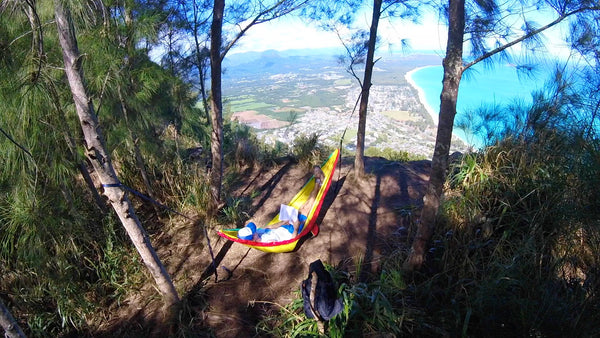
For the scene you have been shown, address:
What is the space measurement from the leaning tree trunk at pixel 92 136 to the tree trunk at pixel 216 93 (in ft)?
4.69

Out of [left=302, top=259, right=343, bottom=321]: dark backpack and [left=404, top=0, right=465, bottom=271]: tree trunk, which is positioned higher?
[left=404, top=0, right=465, bottom=271]: tree trunk

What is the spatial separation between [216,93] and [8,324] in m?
2.52

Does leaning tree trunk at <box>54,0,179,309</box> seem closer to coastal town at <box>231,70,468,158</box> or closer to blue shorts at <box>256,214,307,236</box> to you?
blue shorts at <box>256,214,307,236</box>

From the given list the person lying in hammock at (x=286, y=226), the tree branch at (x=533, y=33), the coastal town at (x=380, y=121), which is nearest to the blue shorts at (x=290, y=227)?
the person lying in hammock at (x=286, y=226)

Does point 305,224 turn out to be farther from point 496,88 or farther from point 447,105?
point 496,88

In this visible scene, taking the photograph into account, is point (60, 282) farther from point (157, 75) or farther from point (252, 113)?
point (252, 113)

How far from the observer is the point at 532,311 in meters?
1.77

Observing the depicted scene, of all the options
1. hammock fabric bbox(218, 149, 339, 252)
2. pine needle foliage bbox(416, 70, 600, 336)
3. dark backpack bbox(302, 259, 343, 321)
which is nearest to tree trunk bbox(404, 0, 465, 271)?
pine needle foliage bbox(416, 70, 600, 336)

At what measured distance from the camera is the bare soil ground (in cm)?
267

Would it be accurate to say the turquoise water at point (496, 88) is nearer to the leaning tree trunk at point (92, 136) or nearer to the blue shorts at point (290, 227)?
the blue shorts at point (290, 227)

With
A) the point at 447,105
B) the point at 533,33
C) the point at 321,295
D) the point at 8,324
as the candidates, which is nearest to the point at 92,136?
the point at 8,324

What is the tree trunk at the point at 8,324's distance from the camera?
5.44 feet

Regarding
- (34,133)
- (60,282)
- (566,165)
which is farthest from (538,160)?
(60,282)

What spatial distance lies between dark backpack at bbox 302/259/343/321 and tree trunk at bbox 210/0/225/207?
90.4 inches
